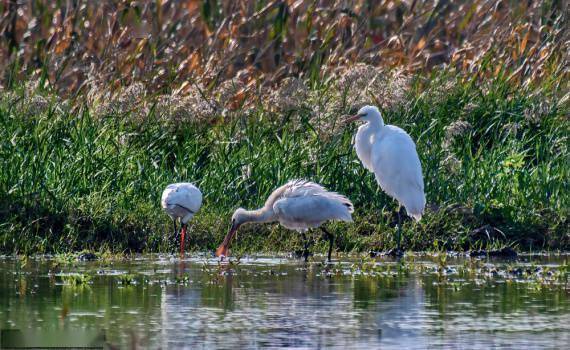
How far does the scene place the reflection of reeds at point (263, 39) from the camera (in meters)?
15.3

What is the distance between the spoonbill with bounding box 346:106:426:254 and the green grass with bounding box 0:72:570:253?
26cm

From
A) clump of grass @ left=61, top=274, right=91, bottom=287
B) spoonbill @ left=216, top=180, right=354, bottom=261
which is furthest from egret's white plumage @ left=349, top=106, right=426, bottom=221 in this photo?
clump of grass @ left=61, top=274, right=91, bottom=287

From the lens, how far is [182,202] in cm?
1134

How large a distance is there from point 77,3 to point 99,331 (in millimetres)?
9429

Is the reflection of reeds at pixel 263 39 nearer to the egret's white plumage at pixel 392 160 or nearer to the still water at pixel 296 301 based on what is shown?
the egret's white plumage at pixel 392 160

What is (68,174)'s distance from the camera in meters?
12.2

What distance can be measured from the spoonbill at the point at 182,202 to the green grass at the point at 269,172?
0.17 m

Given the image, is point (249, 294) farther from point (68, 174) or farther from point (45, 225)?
point (68, 174)

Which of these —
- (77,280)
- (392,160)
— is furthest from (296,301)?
(392,160)

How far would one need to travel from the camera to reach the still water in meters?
6.86

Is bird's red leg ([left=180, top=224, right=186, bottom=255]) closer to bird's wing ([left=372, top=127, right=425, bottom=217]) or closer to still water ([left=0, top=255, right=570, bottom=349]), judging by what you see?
still water ([left=0, top=255, right=570, bottom=349])

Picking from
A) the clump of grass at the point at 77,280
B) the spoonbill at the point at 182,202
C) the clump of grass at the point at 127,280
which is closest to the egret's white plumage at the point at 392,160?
the spoonbill at the point at 182,202

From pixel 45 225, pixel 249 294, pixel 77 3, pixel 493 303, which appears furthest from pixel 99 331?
pixel 77 3

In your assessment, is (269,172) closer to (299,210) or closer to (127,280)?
(299,210)
